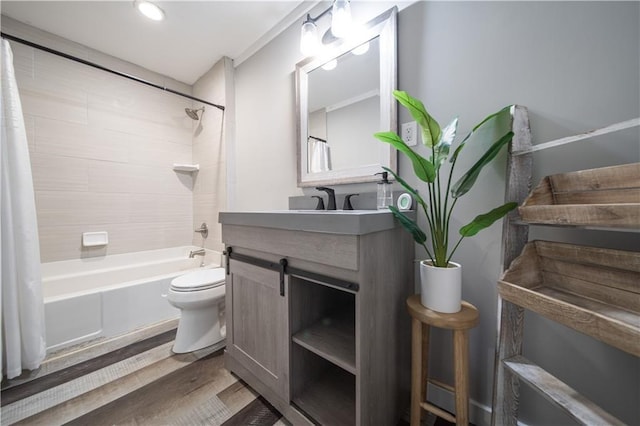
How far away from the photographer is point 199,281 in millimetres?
1581

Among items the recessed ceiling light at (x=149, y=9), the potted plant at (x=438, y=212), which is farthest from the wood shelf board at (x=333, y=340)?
the recessed ceiling light at (x=149, y=9)

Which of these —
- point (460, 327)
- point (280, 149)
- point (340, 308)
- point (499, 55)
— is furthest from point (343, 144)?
point (460, 327)

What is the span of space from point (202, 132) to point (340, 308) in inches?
88.8

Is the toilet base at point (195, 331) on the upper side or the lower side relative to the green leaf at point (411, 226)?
lower

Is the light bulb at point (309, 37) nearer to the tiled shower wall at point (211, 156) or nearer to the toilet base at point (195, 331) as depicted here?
the tiled shower wall at point (211, 156)

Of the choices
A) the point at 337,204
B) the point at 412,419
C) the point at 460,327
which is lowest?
the point at 412,419

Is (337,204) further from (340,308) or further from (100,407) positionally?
(100,407)

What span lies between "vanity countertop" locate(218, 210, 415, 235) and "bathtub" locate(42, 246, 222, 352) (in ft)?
4.88

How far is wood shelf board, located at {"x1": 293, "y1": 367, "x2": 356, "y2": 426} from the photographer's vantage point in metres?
0.94

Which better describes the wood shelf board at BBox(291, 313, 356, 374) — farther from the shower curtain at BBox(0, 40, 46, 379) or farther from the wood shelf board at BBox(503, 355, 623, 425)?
the shower curtain at BBox(0, 40, 46, 379)

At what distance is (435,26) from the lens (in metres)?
1.07

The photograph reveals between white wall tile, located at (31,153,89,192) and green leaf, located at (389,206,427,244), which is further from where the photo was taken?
white wall tile, located at (31,153,89,192)

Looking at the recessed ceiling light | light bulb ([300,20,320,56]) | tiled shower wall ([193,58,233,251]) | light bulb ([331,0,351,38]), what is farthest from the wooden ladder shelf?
the recessed ceiling light

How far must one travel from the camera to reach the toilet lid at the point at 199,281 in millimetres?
1507
